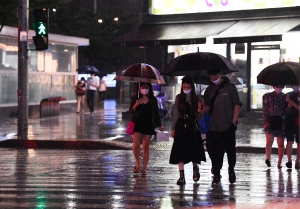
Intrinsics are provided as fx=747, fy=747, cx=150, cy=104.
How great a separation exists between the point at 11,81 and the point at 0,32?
2.25 m

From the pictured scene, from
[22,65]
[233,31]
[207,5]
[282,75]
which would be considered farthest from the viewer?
[207,5]

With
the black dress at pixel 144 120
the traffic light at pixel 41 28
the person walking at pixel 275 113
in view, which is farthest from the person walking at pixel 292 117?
the traffic light at pixel 41 28

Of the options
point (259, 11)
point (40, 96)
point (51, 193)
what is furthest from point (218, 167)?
point (40, 96)

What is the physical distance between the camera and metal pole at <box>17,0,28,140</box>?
1992 centimetres

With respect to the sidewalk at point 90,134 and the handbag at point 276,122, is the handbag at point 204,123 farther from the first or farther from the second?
the sidewalk at point 90,134

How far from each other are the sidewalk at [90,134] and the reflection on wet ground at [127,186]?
2.41 metres

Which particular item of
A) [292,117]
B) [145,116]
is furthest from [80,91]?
[145,116]

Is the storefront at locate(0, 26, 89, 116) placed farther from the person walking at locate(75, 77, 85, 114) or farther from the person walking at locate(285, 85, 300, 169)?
the person walking at locate(285, 85, 300, 169)

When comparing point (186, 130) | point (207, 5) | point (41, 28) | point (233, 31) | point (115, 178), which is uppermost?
point (207, 5)

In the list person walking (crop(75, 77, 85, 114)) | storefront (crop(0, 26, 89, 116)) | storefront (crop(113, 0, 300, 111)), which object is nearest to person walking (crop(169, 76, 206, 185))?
storefront (crop(113, 0, 300, 111))

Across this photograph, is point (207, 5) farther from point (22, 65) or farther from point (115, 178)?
point (115, 178)

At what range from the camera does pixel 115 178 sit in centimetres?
1274

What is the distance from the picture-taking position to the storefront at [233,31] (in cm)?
2616

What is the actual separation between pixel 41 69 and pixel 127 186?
69.2 ft
